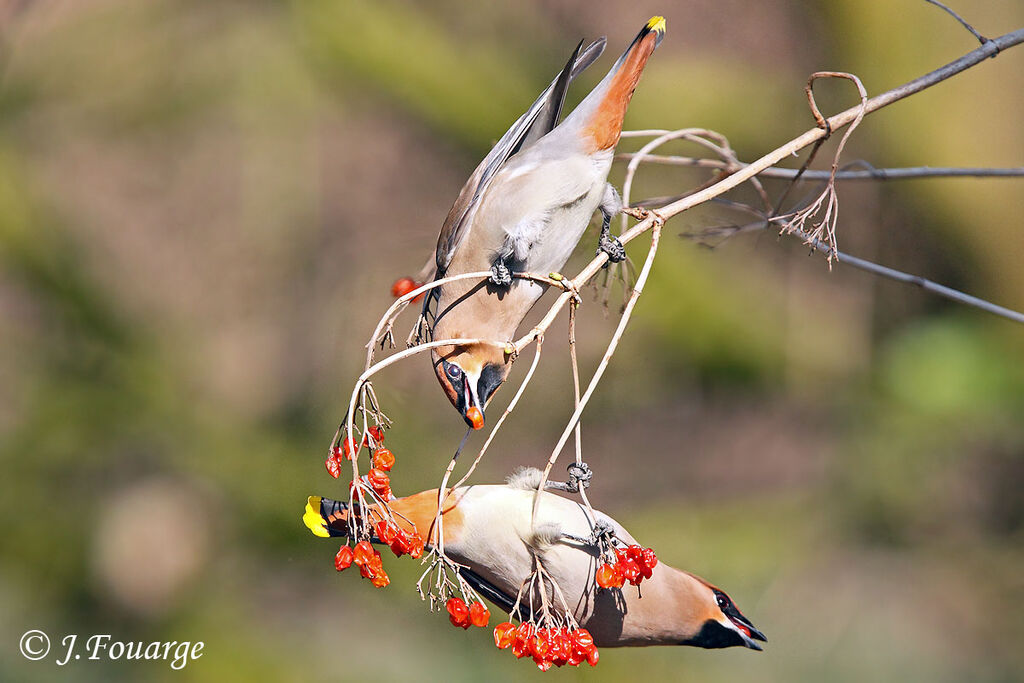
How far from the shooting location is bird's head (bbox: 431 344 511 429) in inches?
62.9

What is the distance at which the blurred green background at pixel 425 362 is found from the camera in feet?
12.6

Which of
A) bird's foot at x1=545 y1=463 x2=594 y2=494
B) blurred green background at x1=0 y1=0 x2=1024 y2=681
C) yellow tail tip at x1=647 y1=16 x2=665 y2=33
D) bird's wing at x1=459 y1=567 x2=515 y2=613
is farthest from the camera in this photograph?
blurred green background at x1=0 y1=0 x2=1024 y2=681

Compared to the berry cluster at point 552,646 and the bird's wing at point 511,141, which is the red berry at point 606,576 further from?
the bird's wing at point 511,141

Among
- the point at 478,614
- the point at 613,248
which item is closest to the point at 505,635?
the point at 478,614

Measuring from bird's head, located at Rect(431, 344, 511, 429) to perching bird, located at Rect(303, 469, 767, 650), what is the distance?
0.21 metres

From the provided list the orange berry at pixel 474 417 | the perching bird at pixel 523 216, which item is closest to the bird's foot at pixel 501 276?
the perching bird at pixel 523 216

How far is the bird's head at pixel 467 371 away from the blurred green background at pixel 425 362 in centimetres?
206

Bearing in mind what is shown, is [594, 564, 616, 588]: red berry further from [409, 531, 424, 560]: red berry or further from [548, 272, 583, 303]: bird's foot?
[548, 272, 583, 303]: bird's foot

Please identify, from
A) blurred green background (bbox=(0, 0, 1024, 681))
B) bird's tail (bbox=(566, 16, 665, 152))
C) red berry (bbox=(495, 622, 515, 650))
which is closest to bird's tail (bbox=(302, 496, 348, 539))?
red berry (bbox=(495, 622, 515, 650))

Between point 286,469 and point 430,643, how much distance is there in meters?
1.00

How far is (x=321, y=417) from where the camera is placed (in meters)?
4.16

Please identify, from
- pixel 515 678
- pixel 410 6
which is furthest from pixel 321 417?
pixel 410 6

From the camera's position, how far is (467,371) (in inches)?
63.4

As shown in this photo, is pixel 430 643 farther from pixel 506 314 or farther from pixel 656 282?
pixel 506 314
